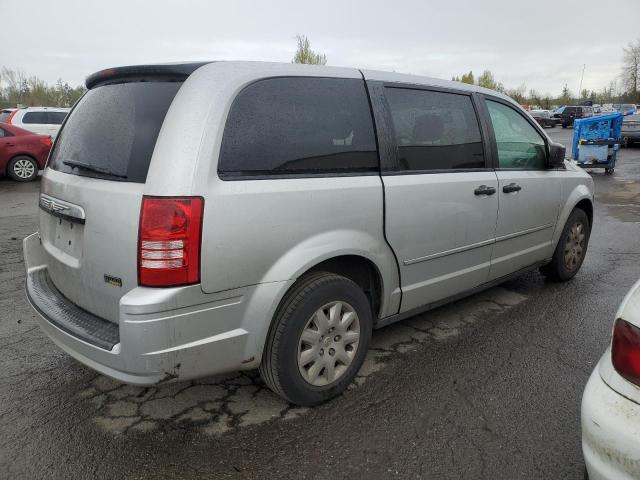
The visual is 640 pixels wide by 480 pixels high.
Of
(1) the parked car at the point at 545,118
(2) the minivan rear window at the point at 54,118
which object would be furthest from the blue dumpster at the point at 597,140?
(1) the parked car at the point at 545,118

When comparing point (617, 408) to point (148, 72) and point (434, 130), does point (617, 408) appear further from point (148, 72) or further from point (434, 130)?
point (148, 72)

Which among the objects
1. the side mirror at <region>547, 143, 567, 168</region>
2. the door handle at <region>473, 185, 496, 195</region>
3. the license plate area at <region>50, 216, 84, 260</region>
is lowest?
the license plate area at <region>50, 216, 84, 260</region>

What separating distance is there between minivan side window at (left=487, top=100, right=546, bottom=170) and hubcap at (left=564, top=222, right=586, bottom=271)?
885mm

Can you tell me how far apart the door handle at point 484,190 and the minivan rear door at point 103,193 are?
6.87 ft

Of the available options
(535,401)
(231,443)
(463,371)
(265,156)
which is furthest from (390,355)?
(265,156)

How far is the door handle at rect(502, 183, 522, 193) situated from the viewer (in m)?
3.70

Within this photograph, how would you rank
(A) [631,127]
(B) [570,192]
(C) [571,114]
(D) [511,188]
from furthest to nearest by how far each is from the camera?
(C) [571,114] < (A) [631,127] < (B) [570,192] < (D) [511,188]

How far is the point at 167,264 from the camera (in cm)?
214

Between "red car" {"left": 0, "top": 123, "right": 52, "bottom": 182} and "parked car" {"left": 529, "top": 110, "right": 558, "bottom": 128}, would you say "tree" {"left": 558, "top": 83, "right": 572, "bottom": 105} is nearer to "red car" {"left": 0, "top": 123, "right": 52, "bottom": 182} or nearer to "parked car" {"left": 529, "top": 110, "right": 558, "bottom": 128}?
"parked car" {"left": 529, "top": 110, "right": 558, "bottom": 128}

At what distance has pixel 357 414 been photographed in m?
2.70

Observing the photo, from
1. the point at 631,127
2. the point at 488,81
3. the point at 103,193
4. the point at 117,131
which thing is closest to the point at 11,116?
the point at 117,131

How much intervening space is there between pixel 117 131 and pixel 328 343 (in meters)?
1.54

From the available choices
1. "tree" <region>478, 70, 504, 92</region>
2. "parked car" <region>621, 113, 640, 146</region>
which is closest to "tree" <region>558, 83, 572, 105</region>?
"tree" <region>478, 70, 504, 92</region>

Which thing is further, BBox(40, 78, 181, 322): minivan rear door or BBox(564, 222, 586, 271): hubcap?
BBox(564, 222, 586, 271): hubcap
